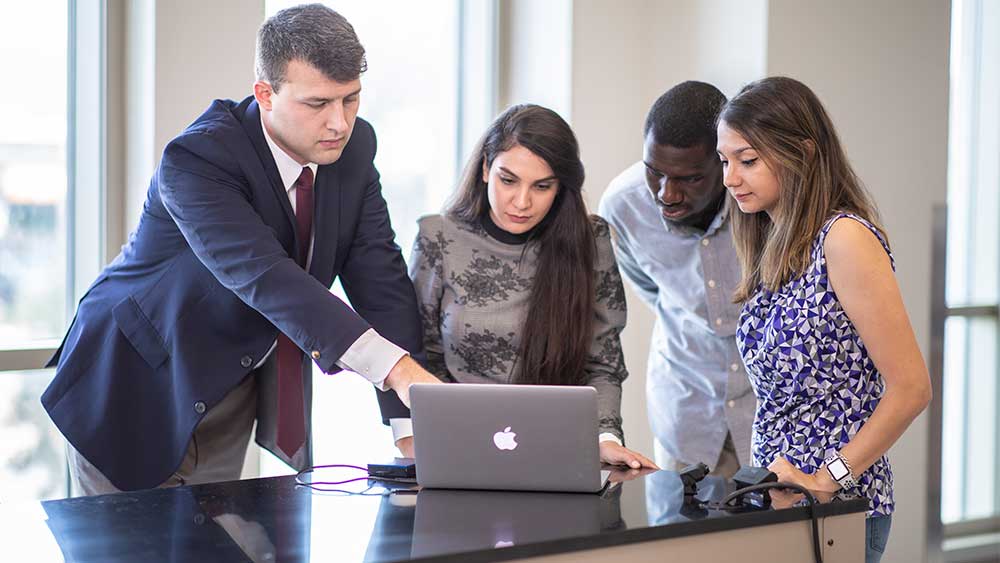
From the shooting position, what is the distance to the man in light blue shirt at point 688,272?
8.24ft

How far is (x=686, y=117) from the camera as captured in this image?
2.50m

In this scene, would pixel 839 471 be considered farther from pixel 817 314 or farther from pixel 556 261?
pixel 556 261

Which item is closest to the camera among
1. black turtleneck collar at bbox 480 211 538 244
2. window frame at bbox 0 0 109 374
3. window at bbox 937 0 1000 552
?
black turtleneck collar at bbox 480 211 538 244

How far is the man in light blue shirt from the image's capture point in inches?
98.9

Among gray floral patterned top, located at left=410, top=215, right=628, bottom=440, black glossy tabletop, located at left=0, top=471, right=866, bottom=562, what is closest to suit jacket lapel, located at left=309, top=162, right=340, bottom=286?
gray floral patterned top, located at left=410, top=215, right=628, bottom=440

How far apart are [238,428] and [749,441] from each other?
124 centimetres

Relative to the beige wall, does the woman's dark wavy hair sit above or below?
below

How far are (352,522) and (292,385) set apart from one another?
0.74 metres

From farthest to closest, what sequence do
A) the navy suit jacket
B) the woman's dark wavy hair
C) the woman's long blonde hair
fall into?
the woman's dark wavy hair < the navy suit jacket < the woman's long blonde hair

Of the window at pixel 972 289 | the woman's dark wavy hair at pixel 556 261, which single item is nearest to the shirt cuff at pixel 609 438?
the woman's dark wavy hair at pixel 556 261

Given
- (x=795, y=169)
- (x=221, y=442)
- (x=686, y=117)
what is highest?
(x=686, y=117)

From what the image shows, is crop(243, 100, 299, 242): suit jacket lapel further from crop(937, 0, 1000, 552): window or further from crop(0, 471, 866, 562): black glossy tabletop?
crop(937, 0, 1000, 552): window

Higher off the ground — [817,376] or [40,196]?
[40,196]

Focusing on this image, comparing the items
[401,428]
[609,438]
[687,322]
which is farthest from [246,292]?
[687,322]
